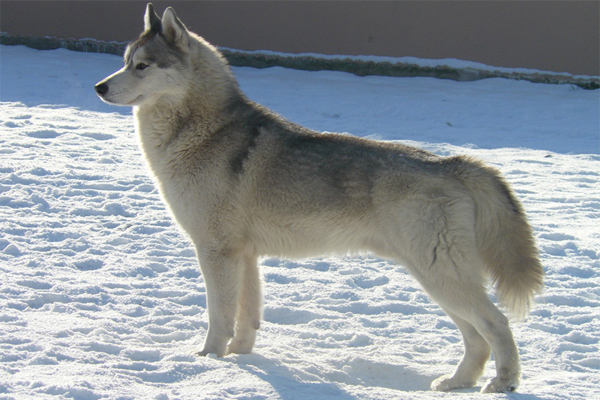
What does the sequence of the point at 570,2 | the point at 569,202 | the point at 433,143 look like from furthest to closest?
the point at 570,2
the point at 433,143
the point at 569,202

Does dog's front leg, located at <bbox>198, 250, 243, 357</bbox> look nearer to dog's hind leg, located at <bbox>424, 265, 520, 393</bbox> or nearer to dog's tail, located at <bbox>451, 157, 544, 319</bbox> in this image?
dog's hind leg, located at <bbox>424, 265, 520, 393</bbox>

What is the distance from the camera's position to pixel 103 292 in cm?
454

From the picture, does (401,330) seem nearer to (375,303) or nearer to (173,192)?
(375,303)

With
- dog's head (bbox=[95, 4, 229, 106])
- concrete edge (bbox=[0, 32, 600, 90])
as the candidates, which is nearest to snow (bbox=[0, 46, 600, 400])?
dog's head (bbox=[95, 4, 229, 106])

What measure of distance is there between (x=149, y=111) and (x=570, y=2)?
9066mm

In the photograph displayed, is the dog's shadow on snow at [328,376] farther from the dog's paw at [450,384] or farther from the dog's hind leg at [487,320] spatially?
the dog's hind leg at [487,320]

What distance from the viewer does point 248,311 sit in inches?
160

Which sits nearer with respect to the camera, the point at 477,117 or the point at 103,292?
the point at 103,292

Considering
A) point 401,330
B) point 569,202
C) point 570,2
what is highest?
point 570,2

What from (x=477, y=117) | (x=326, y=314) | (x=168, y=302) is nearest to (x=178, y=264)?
(x=168, y=302)

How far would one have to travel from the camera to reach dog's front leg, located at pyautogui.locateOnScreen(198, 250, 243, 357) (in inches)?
149

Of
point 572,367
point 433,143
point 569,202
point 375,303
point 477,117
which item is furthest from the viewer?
point 477,117

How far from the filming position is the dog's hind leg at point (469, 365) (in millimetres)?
3613

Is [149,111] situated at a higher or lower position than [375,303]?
higher
